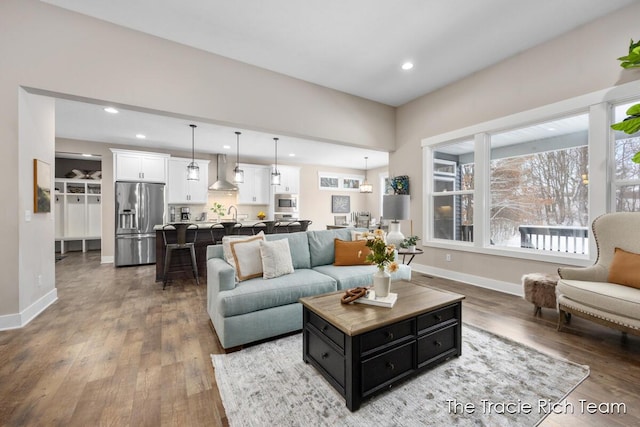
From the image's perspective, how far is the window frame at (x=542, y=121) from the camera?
282cm

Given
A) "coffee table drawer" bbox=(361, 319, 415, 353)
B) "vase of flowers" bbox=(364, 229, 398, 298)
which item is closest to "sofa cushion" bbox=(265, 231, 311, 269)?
"vase of flowers" bbox=(364, 229, 398, 298)

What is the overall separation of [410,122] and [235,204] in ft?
17.3

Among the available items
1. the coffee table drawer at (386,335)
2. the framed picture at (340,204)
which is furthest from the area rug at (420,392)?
the framed picture at (340,204)

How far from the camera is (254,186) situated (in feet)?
25.2

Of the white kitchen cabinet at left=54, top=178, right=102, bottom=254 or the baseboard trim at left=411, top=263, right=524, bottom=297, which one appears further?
the white kitchen cabinet at left=54, top=178, right=102, bottom=254

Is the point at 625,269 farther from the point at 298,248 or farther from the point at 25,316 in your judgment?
the point at 25,316

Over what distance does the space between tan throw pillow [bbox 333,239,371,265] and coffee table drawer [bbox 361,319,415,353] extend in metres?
1.41

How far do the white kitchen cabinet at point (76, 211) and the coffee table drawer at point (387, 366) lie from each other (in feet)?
28.3

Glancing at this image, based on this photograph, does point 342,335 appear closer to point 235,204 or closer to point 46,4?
point 46,4

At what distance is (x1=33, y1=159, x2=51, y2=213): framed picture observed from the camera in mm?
2848

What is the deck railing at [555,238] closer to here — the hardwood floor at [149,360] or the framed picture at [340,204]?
the hardwood floor at [149,360]

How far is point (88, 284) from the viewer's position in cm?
415

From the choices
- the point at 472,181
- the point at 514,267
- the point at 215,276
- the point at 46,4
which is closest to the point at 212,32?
the point at 46,4

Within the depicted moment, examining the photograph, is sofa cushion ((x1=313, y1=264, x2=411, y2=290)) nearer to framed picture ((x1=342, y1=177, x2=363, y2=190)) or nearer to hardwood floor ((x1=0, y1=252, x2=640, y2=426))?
hardwood floor ((x1=0, y1=252, x2=640, y2=426))
